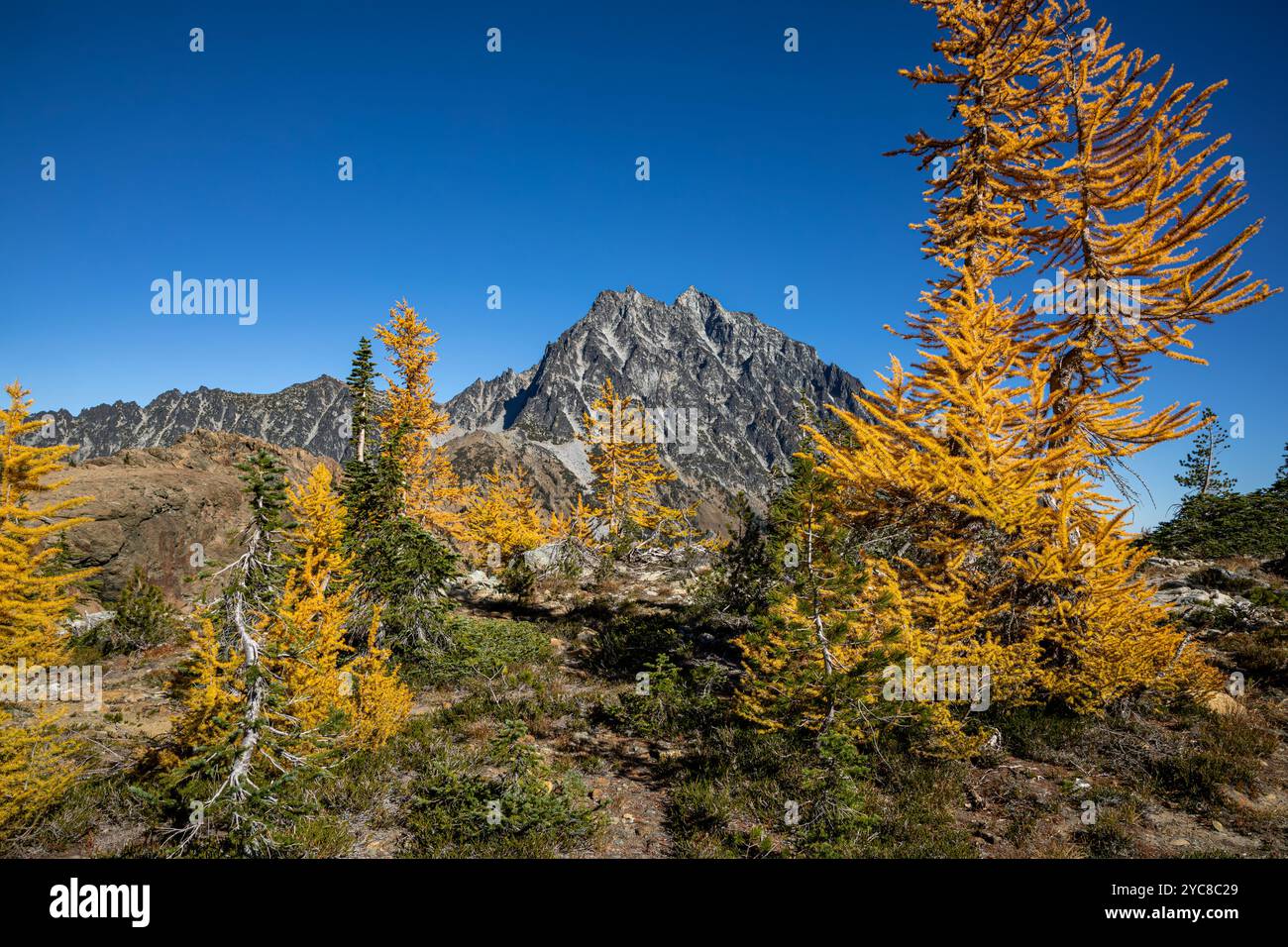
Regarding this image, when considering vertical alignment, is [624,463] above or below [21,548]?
above

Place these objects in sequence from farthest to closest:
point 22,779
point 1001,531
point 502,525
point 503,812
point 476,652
Result: point 502,525 < point 476,652 < point 1001,531 < point 503,812 < point 22,779

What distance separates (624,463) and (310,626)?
2042 centimetres

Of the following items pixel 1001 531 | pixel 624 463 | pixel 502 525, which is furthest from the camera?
pixel 624 463

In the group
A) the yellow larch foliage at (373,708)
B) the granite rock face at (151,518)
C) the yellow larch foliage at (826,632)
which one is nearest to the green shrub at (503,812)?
the yellow larch foliage at (373,708)

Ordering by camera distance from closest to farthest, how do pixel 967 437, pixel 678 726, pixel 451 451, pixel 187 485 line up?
pixel 967 437
pixel 678 726
pixel 187 485
pixel 451 451

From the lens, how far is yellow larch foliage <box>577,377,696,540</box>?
26562mm

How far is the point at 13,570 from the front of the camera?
6.66 metres

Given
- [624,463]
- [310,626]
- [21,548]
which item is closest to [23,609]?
[21,548]

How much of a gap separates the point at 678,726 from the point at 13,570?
33.2 feet

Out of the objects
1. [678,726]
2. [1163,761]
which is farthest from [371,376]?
[1163,761]

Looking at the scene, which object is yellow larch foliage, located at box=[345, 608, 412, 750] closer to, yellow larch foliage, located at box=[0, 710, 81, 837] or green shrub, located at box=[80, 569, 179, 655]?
yellow larch foliage, located at box=[0, 710, 81, 837]

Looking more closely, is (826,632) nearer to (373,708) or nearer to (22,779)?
(373,708)

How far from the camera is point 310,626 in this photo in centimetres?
760
